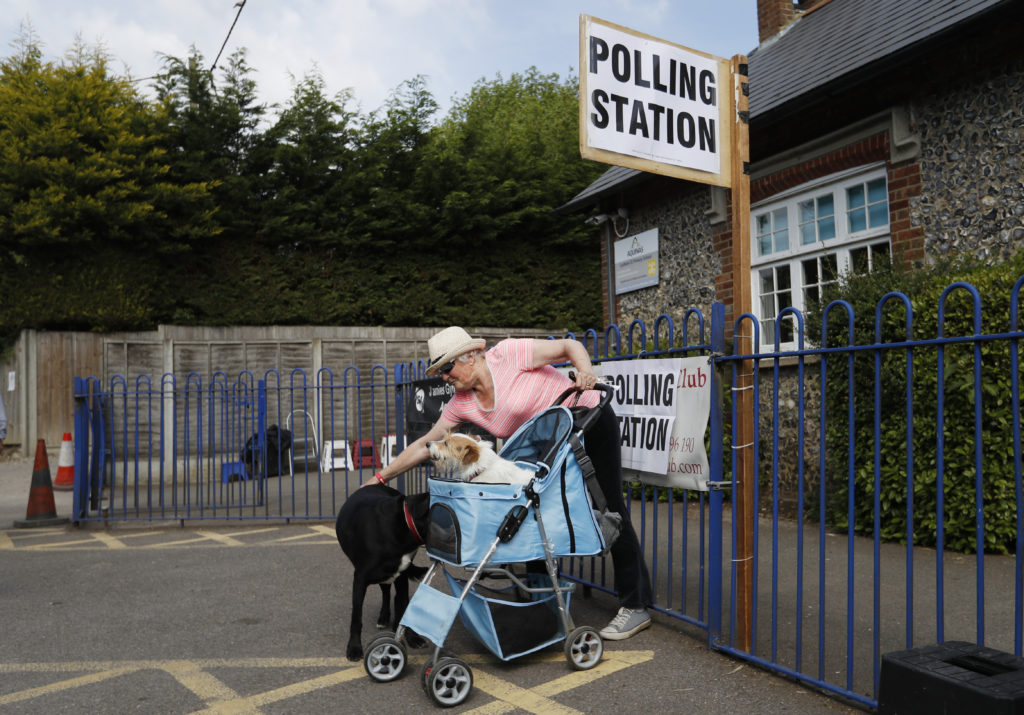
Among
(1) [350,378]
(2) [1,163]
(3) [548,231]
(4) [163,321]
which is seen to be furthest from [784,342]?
(2) [1,163]

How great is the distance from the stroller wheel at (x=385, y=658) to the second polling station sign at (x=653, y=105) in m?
2.45

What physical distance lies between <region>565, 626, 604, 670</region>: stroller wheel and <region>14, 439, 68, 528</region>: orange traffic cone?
750 centimetres

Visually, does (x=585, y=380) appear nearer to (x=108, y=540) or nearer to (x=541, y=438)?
(x=541, y=438)

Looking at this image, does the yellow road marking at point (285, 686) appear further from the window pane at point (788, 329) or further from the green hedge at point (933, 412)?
the window pane at point (788, 329)

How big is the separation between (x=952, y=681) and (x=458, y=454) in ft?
6.57

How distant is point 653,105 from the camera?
3887mm

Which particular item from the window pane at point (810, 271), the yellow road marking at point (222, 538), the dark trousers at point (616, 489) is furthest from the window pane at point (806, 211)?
the yellow road marking at point (222, 538)

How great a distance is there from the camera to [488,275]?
1842 cm

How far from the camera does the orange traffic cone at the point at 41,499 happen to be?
29.0ft

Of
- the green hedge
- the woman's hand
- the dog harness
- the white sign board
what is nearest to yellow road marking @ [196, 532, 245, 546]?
the dog harness

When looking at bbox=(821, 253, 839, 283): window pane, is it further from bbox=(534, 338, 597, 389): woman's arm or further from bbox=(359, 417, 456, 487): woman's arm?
bbox=(359, 417, 456, 487): woman's arm

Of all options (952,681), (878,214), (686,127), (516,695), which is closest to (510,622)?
(516,695)

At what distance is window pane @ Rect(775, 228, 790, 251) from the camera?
31.4ft

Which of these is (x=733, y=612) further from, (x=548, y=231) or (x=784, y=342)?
(x=548, y=231)
